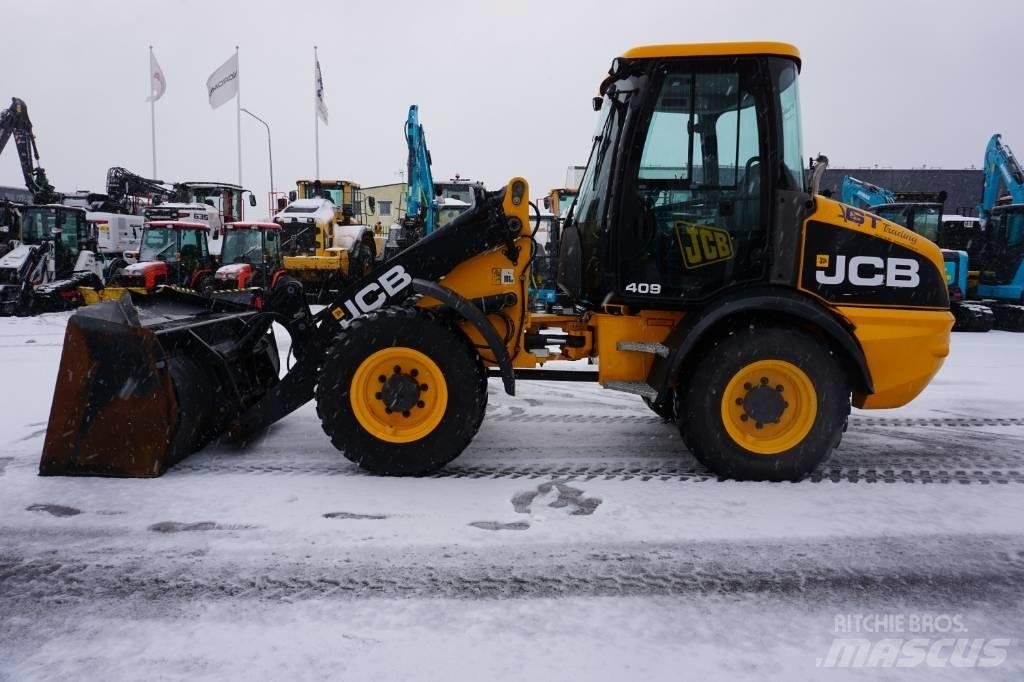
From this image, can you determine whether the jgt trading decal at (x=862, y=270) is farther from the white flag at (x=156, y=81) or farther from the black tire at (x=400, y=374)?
the white flag at (x=156, y=81)

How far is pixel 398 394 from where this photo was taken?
12.9ft

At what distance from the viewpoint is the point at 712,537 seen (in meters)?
3.23

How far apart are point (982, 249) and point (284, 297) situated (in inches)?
626

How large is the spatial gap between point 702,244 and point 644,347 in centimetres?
70

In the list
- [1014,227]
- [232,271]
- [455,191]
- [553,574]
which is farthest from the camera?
[455,191]

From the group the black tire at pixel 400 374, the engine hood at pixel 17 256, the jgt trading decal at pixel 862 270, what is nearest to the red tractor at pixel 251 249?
the engine hood at pixel 17 256

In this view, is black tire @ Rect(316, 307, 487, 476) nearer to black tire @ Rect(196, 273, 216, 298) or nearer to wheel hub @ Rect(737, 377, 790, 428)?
wheel hub @ Rect(737, 377, 790, 428)

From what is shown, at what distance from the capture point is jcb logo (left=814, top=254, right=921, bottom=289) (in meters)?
3.99

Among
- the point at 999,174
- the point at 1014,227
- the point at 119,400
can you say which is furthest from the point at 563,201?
the point at 119,400

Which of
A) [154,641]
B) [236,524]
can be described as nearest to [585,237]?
[236,524]

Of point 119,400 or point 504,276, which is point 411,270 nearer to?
point 504,276

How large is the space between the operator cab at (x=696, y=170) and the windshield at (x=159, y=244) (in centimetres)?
1393

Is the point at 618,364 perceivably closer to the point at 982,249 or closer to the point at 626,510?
the point at 626,510


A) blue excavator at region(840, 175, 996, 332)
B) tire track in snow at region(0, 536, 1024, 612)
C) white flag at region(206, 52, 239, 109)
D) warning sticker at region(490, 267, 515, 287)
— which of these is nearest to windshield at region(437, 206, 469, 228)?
blue excavator at region(840, 175, 996, 332)
